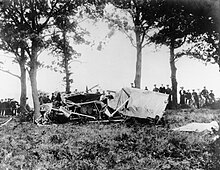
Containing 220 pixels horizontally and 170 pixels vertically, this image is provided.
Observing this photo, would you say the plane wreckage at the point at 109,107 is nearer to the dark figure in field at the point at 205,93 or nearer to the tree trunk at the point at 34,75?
the tree trunk at the point at 34,75

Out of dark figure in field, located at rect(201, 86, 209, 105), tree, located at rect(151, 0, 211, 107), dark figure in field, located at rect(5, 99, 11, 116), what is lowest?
dark figure in field, located at rect(5, 99, 11, 116)

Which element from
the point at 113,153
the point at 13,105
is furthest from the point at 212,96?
the point at 113,153

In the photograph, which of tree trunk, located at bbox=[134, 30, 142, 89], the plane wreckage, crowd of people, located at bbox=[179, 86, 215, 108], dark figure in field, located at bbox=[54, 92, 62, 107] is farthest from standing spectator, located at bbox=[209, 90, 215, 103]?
dark figure in field, located at bbox=[54, 92, 62, 107]

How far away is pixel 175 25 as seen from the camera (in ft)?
83.7

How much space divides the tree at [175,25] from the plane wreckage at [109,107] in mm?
10620

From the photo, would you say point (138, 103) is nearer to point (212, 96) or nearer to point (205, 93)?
point (205, 93)

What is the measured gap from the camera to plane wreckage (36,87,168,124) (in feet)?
49.6

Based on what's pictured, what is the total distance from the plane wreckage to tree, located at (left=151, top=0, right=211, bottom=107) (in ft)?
34.8

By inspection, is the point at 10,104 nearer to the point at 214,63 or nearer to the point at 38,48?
the point at 38,48

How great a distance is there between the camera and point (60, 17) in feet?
68.3

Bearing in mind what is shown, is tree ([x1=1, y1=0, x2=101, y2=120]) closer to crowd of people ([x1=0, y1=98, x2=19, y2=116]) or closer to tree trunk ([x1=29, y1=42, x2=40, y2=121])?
tree trunk ([x1=29, y1=42, x2=40, y2=121])

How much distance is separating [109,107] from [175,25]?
1309 centimetres

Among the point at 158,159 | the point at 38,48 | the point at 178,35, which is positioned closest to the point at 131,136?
the point at 158,159

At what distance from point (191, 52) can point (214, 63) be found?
2.35 meters
